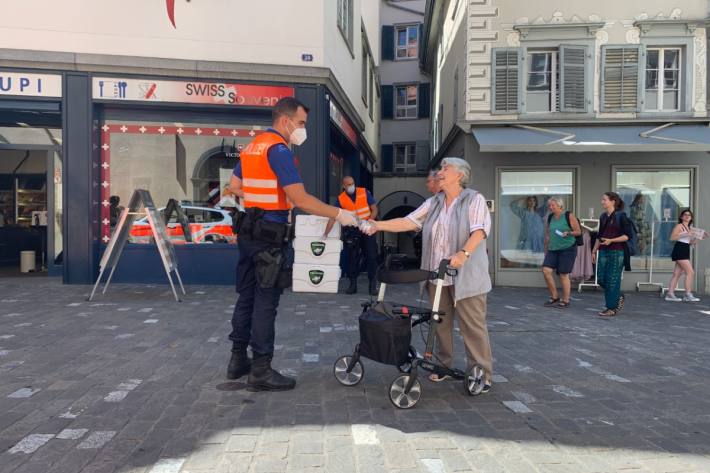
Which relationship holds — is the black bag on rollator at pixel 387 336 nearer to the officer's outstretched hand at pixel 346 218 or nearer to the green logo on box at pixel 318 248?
the officer's outstretched hand at pixel 346 218

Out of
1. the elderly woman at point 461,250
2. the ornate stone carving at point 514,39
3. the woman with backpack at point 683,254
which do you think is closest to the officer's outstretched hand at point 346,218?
the elderly woman at point 461,250

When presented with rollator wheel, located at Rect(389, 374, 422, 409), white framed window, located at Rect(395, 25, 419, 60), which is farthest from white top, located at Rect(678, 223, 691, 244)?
white framed window, located at Rect(395, 25, 419, 60)

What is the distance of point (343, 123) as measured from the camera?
42.5 ft

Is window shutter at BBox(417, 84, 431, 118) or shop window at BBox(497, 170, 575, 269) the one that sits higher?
window shutter at BBox(417, 84, 431, 118)

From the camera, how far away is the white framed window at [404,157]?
1037 inches

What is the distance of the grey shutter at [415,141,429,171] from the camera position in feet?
83.9

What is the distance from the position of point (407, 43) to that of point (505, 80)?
53.3 ft

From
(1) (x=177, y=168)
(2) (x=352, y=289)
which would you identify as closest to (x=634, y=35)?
(2) (x=352, y=289)

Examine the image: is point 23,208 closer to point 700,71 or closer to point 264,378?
point 264,378

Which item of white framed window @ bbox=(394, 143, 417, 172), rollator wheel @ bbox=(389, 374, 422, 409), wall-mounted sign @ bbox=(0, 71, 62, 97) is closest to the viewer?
rollator wheel @ bbox=(389, 374, 422, 409)

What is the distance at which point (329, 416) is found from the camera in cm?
363

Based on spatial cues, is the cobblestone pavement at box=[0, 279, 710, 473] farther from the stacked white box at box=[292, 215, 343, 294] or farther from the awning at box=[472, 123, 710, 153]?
the awning at box=[472, 123, 710, 153]

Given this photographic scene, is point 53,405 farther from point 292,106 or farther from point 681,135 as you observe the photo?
point 681,135

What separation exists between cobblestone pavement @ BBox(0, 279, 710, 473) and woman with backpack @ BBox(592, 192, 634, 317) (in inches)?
52.4
